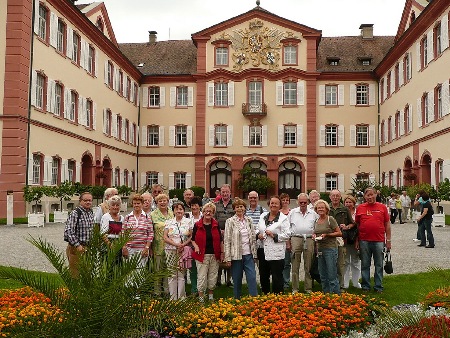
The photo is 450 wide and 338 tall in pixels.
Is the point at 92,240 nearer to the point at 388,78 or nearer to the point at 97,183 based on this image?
the point at 97,183

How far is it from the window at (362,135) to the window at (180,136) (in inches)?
485

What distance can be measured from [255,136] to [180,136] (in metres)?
5.44

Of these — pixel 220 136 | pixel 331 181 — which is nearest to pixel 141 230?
pixel 220 136

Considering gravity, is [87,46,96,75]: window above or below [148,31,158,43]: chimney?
below

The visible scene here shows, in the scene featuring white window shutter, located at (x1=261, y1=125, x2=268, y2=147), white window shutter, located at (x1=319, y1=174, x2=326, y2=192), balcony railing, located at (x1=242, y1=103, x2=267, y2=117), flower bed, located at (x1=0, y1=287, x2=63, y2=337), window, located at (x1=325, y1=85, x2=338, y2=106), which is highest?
window, located at (x1=325, y1=85, x2=338, y2=106)

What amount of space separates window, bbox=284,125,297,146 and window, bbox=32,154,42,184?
19065 mm

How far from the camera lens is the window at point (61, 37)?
25375 millimetres

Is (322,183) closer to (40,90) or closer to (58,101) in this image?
(58,101)

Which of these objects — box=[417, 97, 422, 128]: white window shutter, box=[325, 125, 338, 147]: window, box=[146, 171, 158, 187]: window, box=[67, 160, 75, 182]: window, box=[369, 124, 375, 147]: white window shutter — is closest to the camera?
box=[67, 160, 75, 182]: window

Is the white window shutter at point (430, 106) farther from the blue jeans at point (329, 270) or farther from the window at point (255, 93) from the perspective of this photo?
the blue jeans at point (329, 270)

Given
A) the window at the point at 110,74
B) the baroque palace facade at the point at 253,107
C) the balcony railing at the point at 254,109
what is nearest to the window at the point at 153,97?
the baroque palace facade at the point at 253,107

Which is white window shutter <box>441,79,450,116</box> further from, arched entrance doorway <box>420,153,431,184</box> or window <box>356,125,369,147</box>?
window <box>356,125,369,147</box>

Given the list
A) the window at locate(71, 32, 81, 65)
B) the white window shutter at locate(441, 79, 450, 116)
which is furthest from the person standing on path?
the window at locate(71, 32, 81, 65)

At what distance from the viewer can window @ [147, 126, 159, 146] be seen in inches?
1582
